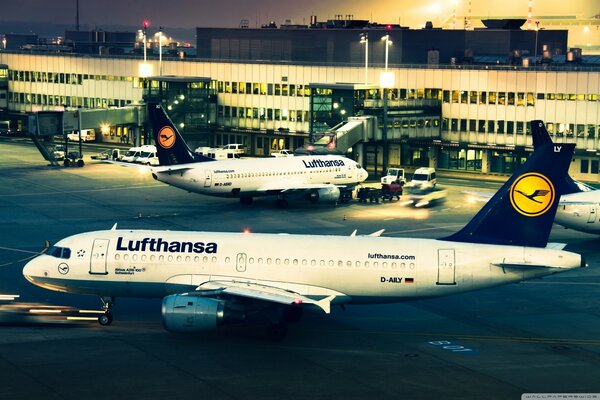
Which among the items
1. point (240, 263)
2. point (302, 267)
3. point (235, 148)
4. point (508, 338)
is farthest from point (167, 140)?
point (508, 338)

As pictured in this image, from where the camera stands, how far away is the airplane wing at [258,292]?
50375mm

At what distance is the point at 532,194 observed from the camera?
55031 mm

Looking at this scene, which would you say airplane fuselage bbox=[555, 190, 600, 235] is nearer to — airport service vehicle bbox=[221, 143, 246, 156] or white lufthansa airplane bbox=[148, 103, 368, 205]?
white lufthansa airplane bbox=[148, 103, 368, 205]

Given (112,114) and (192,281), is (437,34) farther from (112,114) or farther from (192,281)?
(192,281)

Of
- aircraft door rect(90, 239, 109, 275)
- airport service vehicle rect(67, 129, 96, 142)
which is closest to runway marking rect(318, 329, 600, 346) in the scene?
aircraft door rect(90, 239, 109, 275)

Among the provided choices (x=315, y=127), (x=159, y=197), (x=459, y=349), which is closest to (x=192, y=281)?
(x=459, y=349)

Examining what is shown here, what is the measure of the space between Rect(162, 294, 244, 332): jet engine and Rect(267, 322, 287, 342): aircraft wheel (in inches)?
112

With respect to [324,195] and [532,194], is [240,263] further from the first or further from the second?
[324,195]

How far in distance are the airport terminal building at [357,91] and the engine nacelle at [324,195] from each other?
18.6m

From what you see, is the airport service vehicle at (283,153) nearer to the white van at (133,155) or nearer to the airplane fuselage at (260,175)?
the white van at (133,155)

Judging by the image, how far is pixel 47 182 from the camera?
379 ft

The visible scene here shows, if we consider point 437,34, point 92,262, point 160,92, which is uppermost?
point 437,34

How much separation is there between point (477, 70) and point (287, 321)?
266 ft

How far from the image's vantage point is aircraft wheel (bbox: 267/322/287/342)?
52.6 meters
